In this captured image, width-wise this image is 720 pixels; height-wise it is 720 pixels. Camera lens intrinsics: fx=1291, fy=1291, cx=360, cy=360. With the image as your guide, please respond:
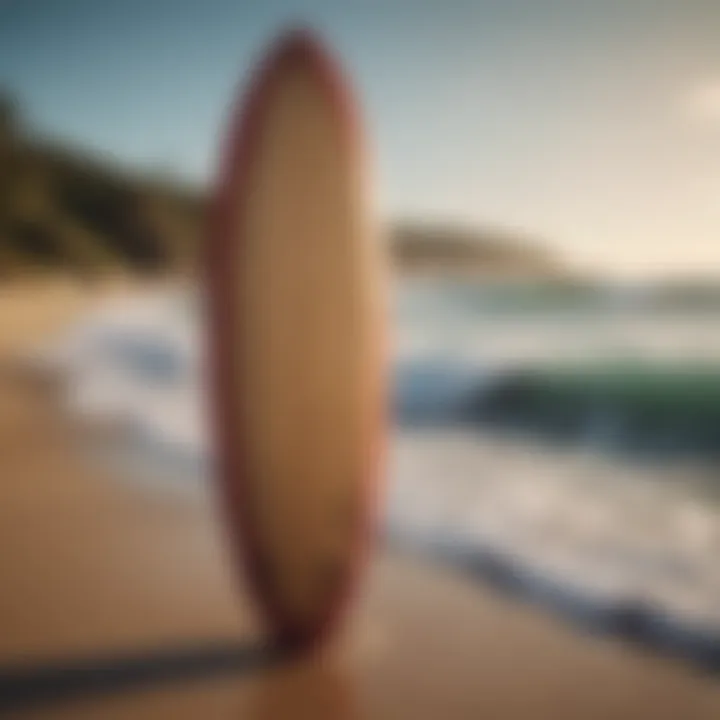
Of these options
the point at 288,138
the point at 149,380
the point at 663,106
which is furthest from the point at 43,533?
the point at 663,106

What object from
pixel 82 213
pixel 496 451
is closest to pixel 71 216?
pixel 82 213

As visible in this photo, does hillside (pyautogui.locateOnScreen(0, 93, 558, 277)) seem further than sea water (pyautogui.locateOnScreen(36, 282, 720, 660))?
Yes

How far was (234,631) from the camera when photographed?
0.76 meters

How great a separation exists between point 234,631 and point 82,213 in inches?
17.2

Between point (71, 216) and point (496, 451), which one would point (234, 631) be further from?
point (71, 216)

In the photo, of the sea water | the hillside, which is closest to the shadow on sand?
the sea water

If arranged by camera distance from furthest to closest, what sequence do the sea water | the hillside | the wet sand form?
the hillside → the sea water → the wet sand

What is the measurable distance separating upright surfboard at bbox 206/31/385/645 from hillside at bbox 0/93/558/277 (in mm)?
288

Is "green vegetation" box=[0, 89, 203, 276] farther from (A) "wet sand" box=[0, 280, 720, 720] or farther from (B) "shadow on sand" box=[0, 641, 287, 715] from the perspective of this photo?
(B) "shadow on sand" box=[0, 641, 287, 715]

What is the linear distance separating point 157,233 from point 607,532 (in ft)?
1.40

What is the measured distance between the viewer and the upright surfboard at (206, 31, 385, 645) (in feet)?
2.27

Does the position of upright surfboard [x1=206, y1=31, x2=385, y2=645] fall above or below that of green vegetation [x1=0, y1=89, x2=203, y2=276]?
below

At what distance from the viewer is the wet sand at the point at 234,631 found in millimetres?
667

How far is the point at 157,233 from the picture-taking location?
1019 mm
